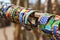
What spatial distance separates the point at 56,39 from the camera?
454 millimetres

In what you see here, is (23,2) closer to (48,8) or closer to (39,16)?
(48,8)

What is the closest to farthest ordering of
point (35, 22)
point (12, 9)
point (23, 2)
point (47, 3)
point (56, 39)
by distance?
point (56, 39) → point (35, 22) → point (12, 9) → point (47, 3) → point (23, 2)

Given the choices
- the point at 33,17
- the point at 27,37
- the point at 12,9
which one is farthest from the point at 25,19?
the point at 27,37

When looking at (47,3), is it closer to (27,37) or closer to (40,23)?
(40,23)

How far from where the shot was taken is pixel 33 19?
1.89 ft

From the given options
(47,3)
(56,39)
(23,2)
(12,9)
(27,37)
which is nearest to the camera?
(56,39)

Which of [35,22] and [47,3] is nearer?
[35,22]

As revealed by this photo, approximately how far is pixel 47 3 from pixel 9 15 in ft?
0.84

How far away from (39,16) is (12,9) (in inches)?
8.5

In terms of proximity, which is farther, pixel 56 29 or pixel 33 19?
Answer: pixel 33 19

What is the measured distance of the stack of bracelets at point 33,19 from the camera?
1.46ft

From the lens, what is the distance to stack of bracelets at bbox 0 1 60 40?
17.6 inches

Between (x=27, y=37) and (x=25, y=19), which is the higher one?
(x=25, y=19)

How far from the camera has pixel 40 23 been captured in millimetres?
510
